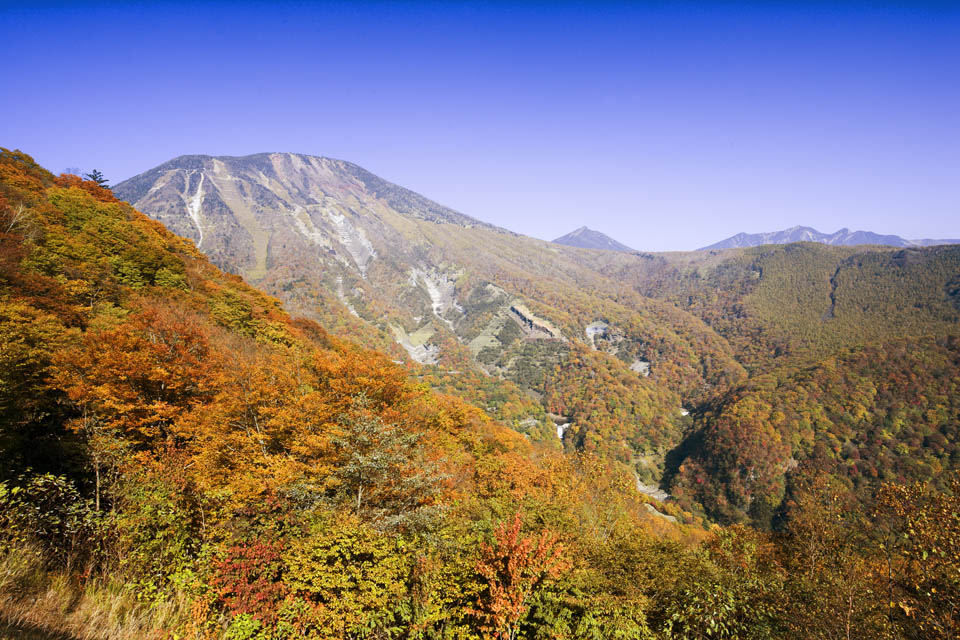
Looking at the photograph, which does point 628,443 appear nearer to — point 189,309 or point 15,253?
point 189,309

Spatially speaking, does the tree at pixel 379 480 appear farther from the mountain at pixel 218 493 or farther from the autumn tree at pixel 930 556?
the autumn tree at pixel 930 556

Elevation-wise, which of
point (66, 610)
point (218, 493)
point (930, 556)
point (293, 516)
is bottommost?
point (293, 516)

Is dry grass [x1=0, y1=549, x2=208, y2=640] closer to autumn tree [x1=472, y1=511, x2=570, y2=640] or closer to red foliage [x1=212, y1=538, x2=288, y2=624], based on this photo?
red foliage [x1=212, y1=538, x2=288, y2=624]

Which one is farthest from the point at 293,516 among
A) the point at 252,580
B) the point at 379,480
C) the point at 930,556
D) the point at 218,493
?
the point at 930,556

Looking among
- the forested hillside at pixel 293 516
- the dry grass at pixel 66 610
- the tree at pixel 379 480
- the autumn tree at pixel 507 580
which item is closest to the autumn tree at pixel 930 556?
the forested hillside at pixel 293 516

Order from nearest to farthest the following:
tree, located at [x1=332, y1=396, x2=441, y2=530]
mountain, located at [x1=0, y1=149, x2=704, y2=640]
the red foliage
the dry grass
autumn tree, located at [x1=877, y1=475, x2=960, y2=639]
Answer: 1. the dry grass
2. autumn tree, located at [x1=877, y1=475, x2=960, y2=639]
3. mountain, located at [x1=0, y1=149, x2=704, y2=640]
4. the red foliage
5. tree, located at [x1=332, y1=396, x2=441, y2=530]

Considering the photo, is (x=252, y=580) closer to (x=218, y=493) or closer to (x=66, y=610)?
(x=218, y=493)

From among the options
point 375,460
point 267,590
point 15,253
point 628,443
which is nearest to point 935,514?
point 267,590

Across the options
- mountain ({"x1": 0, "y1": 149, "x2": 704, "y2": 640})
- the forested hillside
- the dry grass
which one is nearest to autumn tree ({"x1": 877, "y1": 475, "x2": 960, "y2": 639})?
the forested hillside
